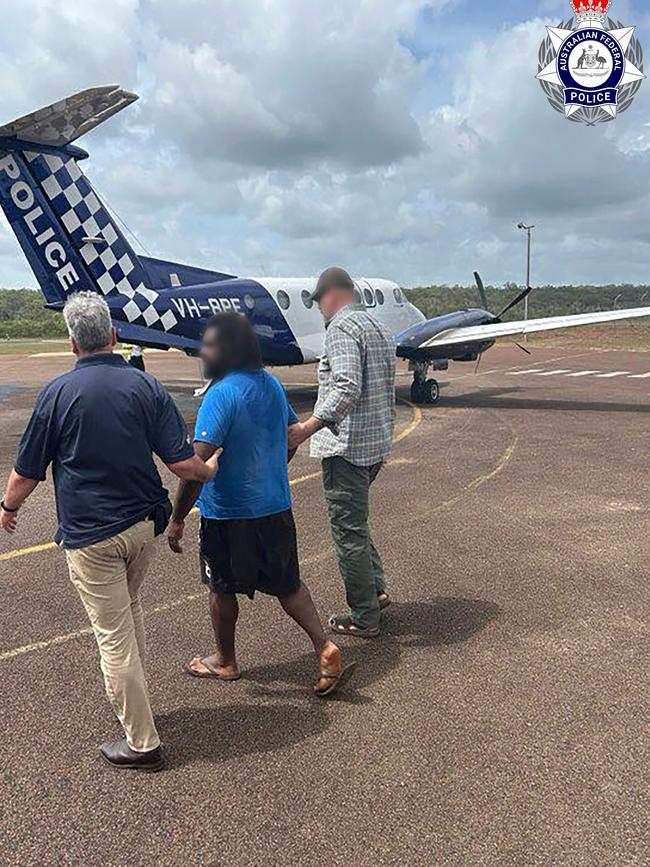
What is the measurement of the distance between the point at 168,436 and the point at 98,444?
1.09ft

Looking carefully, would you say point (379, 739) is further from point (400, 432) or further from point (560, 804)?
point (400, 432)

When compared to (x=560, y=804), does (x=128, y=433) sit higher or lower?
higher

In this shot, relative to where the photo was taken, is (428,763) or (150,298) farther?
(150,298)

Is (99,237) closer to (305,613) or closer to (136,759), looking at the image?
(305,613)

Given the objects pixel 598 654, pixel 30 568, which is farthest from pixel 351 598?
pixel 30 568

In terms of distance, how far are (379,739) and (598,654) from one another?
1655mm

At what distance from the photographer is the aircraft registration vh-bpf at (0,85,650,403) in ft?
42.4

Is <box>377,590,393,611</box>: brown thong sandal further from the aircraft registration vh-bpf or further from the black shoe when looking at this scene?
the aircraft registration vh-bpf

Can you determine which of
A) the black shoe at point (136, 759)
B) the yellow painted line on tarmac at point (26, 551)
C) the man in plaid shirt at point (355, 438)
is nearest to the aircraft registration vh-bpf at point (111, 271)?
the yellow painted line on tarmac at point (26, 551)

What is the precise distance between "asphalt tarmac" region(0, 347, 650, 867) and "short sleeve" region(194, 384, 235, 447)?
149 centimetres

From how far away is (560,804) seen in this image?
9.59ft

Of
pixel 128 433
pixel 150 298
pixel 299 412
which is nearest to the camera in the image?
pixel 128 433

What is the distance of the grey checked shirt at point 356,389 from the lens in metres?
4.20

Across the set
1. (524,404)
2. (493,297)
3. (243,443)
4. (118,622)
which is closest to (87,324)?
(243,443)
